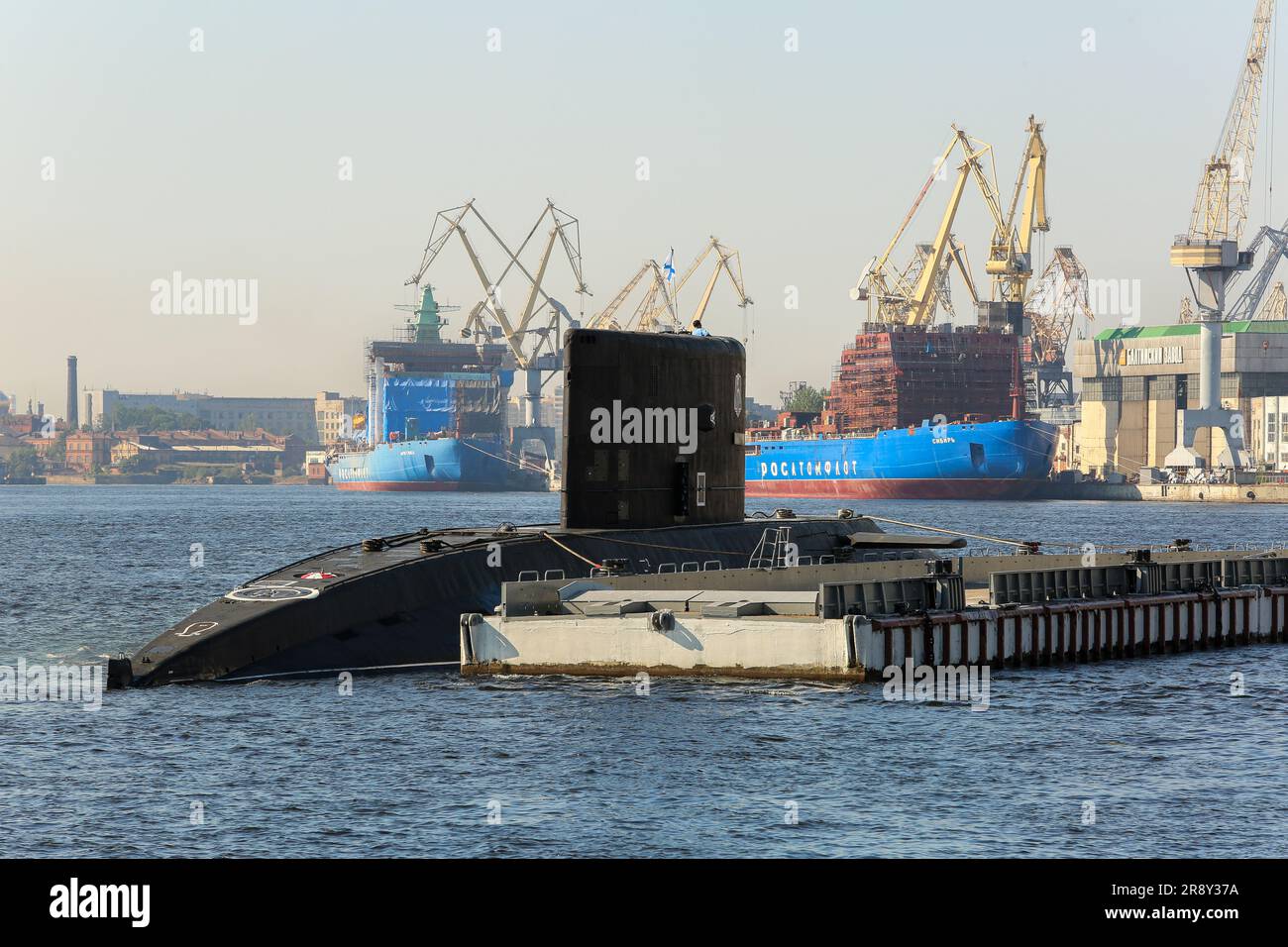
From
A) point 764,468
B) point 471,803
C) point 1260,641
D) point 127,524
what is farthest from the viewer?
point 764,468

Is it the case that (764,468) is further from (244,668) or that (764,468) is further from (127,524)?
(244,668)

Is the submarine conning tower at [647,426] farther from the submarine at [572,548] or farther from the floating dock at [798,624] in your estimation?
the floating dock at [798,624]

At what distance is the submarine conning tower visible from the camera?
33.3 metres

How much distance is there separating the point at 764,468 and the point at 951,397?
804 inches

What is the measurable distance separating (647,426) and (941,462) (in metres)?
116

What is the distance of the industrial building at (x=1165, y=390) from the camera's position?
175 metres

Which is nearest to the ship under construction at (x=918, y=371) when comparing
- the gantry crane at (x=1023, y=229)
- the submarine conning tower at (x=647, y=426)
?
the gantry crane at (x=1023, y=229)

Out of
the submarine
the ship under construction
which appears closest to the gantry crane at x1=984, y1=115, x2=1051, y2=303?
the ship under construction

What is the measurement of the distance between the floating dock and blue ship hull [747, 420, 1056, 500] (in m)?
112

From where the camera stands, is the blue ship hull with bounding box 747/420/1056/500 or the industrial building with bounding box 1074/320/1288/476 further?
the industrial building with bounding box 1074/320/1288/476

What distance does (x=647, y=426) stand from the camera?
3438cm

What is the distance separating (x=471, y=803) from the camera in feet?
68.2

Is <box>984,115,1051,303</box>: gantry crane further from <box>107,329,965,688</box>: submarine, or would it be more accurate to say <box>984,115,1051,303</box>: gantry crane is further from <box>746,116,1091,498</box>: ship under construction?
<box>107,329,965,688</box>: submarine
